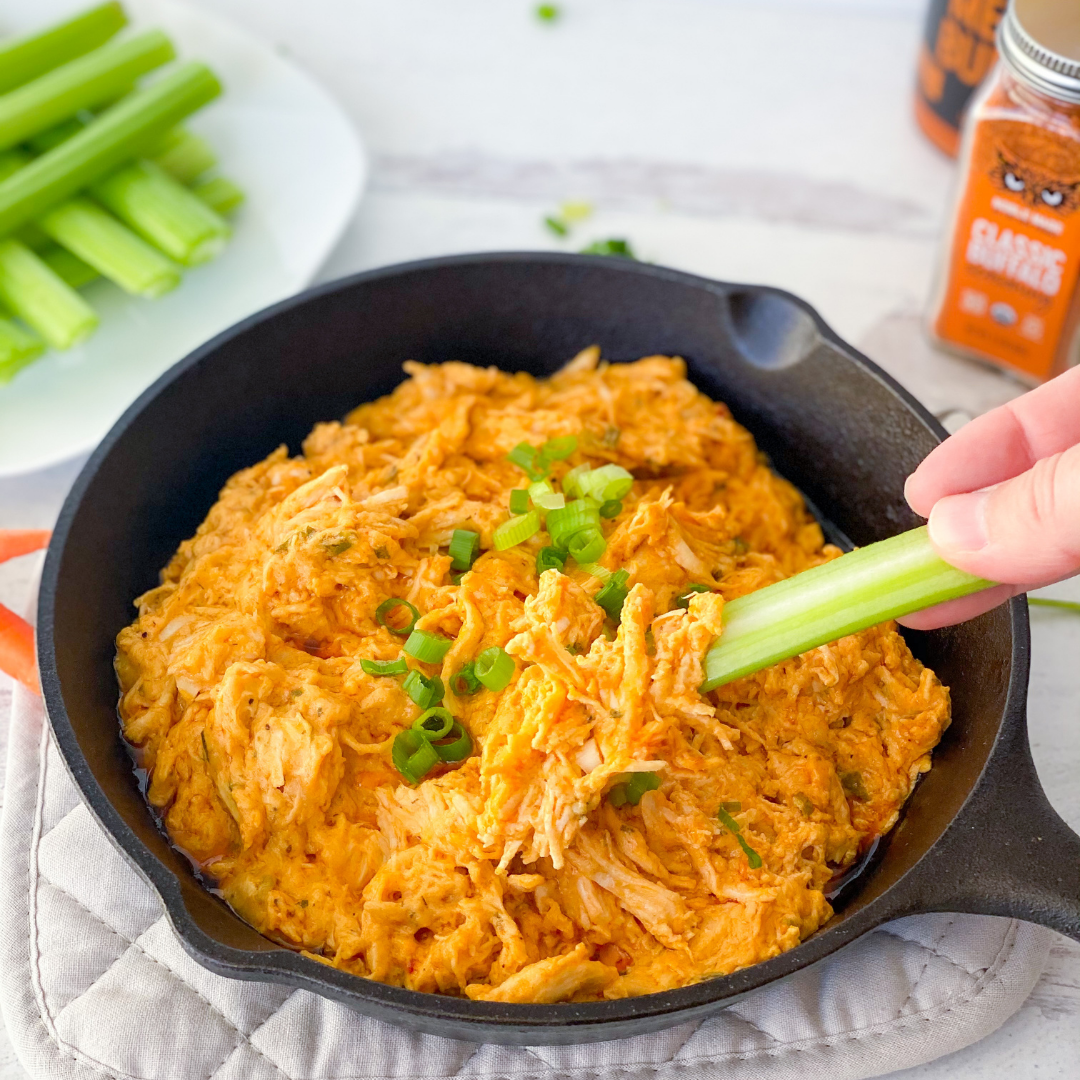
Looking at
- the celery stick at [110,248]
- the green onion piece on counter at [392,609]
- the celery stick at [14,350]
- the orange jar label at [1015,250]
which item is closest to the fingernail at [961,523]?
the green onion piece on counter at [392,609]

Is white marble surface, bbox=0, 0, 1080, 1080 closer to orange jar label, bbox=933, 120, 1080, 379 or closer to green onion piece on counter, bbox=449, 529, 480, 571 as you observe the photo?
orange jar label, bbox=933, 120, 1080, 379

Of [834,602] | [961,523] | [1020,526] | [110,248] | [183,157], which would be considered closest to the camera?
[1020,526]

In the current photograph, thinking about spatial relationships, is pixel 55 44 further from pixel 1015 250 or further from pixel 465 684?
pixel 1015 250

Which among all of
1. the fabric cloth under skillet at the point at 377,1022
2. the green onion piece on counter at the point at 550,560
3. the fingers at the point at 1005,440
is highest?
the fingers at the point at 1005,440

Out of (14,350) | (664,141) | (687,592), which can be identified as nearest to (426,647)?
(687,592)

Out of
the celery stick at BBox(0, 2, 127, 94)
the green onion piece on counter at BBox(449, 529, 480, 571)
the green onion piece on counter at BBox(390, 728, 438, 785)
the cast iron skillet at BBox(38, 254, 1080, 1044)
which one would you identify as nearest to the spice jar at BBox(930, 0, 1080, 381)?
the cast iron skillet at BBox(38, 254, 1080, 1044)

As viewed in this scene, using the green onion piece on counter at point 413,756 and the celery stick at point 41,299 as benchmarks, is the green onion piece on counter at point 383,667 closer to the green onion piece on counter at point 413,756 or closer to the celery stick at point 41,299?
the green onion piece on counter at point 413,756
